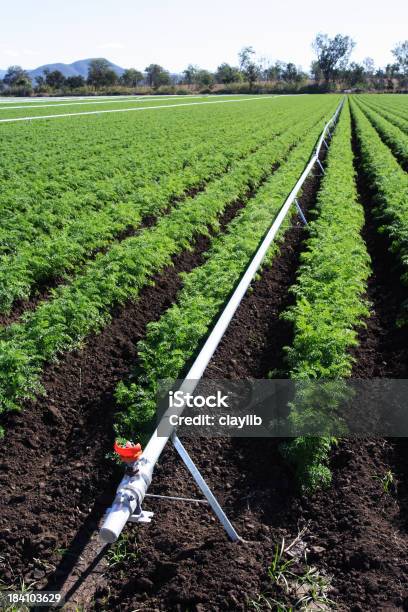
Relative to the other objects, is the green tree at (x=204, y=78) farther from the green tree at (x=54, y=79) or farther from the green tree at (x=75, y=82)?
the green tree at (x=54, y=79)

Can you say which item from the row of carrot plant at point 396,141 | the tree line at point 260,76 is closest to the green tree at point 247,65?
the tree line at point 260,76

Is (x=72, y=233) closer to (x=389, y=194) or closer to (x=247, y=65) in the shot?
(x=389, y=194)

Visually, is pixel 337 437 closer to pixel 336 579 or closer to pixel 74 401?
pixel 336 579

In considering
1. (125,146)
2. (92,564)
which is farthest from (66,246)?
(125,146)

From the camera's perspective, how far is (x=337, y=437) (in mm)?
5582

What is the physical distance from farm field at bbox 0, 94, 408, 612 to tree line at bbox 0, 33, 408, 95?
12579 centimetres

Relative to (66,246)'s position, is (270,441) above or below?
below

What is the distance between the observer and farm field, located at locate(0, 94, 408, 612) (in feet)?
13.9

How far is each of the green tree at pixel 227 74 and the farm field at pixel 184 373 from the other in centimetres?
14783

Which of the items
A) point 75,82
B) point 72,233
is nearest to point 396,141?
point 72,233

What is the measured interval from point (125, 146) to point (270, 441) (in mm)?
21843

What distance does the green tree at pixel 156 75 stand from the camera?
149625 millimetres

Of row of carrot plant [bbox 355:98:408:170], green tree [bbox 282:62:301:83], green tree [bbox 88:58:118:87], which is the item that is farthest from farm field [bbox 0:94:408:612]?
green tree [bbox 282:62:301:83]

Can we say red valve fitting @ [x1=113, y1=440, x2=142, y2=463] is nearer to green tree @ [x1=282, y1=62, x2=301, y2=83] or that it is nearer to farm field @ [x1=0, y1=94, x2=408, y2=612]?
farm field @ [x1=0, y1=94, x2=408, y2=612]
